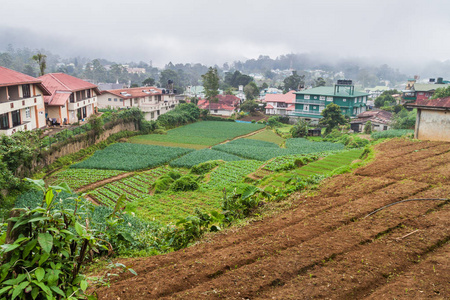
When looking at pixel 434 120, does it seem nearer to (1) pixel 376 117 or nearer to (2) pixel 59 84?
(1) pixel 376 117

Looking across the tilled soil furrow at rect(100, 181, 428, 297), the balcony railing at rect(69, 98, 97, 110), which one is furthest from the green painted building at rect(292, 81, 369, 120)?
the tilled soil furrow at rect(100, 181, 428, 297)

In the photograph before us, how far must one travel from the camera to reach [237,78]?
12112 cm

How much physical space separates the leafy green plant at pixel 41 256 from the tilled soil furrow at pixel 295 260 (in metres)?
2.59

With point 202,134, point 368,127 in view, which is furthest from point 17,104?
point 368,127

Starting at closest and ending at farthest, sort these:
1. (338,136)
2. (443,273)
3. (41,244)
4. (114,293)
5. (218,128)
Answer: (41,244) < (114,293) < (443,273) < (338,136) < (218,128)

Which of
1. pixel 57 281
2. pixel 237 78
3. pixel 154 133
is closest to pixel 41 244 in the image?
pixel 57 281

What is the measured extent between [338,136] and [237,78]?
72.9 metres

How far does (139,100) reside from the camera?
62375 mm

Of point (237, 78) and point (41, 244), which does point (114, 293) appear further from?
point (237, 78)

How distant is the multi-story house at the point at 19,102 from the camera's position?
1200 inches

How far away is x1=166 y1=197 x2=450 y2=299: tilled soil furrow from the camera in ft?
22.9

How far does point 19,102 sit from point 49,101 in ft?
24.8

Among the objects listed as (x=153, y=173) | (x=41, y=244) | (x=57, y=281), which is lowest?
(x=153, y=173)

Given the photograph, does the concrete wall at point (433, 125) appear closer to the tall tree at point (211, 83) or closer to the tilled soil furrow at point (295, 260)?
the tilled soil furrow at point (295, 260)
